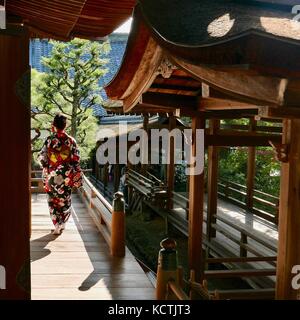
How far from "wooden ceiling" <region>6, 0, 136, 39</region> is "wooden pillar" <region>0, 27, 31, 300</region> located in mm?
1077

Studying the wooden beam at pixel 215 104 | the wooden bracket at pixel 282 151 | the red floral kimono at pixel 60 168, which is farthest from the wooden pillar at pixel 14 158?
the red floral kimono at pixel 60 168

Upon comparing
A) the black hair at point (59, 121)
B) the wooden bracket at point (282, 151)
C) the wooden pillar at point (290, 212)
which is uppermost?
the black hair at point (59, 121)

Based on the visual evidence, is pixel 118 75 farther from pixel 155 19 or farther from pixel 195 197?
pixel 195 197

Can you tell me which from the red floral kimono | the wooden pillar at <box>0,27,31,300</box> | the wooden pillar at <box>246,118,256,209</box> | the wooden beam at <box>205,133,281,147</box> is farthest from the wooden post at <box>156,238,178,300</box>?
the wooden pillar at <box>246,118,256,209</box>

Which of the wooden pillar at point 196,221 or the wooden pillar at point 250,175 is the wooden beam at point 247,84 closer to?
the wooden pillar at point 196,221

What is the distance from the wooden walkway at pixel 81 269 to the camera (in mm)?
5090

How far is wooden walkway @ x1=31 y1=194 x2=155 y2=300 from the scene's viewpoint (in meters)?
5.09

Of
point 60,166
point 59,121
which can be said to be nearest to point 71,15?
point 59,121

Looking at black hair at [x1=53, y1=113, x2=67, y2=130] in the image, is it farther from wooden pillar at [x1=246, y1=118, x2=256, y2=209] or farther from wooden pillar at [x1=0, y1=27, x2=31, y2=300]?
wooden pillar at [x1=246, y1=118, x2=256, y2=209]

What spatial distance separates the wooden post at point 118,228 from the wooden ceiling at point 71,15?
2.72 metres

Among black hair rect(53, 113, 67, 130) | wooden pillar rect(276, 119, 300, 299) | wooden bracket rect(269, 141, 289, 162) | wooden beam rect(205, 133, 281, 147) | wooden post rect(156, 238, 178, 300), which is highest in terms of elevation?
black hair rect(53, 113, 67, 130)
